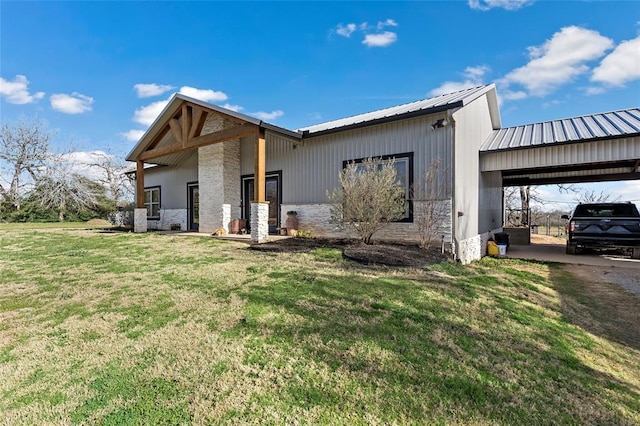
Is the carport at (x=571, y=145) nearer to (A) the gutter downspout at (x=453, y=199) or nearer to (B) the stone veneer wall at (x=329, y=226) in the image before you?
(A) the gutter downspout at (x=453, y=199)

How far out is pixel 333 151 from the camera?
9.82 meters

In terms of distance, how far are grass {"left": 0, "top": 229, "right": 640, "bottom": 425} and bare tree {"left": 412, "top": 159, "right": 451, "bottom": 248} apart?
274 cm

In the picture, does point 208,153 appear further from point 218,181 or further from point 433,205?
point 433,205

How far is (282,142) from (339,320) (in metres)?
8.96

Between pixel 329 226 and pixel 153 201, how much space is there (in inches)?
495

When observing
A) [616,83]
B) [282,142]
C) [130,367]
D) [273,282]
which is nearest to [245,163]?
[282,142]

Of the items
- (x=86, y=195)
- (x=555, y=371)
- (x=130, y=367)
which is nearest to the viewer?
(x=130, y=367)

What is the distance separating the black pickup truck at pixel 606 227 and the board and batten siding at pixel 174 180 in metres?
15.2

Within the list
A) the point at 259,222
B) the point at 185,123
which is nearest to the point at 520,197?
the point at 259,222

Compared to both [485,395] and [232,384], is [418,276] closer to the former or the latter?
[485,395]

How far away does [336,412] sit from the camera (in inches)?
77.2

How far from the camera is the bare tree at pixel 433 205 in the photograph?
777cm

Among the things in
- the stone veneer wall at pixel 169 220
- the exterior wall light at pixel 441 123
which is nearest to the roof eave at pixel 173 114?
the stone veneer wall at pixel 169 220

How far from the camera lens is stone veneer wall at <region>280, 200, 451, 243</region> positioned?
8258 millimetres
